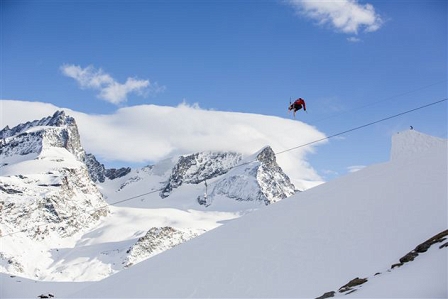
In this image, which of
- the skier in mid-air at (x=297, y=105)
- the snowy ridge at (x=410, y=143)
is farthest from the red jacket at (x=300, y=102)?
the snowy ridge at (x=410, y=143)

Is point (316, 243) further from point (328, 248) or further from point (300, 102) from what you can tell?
point (300, 102)

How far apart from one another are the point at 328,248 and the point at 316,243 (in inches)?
56.9

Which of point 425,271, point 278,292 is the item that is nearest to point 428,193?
point 278,292

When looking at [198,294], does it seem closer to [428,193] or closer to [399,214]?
[399,214]

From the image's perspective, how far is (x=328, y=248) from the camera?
26578mm

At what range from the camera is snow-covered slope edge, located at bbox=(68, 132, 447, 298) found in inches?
924

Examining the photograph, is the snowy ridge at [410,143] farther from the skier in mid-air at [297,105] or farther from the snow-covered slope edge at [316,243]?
the skier in mid-air at [297,105]

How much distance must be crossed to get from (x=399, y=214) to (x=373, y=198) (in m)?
4.50

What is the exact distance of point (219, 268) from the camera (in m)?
29.4

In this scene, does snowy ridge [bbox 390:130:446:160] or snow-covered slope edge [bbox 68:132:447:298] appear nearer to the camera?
snow-covered slope edge [bbox 68:132:447:298]

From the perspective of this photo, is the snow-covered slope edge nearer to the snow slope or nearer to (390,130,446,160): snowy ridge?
the snow slope

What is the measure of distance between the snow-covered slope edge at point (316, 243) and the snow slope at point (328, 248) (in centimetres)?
7

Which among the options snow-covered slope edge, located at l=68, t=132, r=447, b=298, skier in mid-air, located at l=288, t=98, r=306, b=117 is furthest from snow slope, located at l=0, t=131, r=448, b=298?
skier in mid-air, located at l=288, t=98, r=306, b=117

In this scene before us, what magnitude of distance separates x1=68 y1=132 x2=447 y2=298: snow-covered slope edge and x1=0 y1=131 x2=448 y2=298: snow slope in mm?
74
